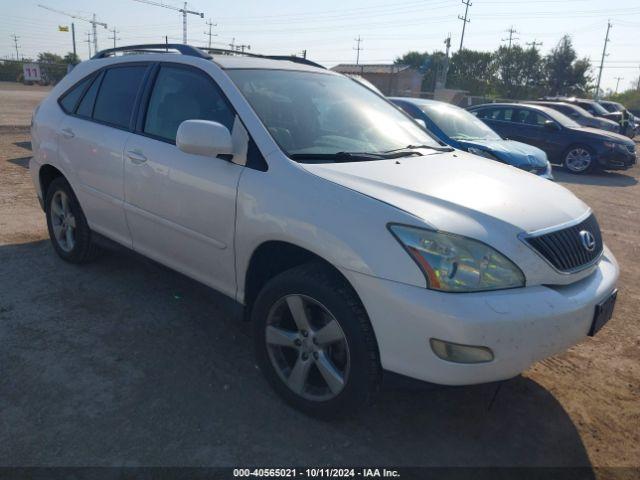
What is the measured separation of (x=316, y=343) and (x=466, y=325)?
2.63 ft

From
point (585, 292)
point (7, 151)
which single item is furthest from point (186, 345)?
point (7, 151)

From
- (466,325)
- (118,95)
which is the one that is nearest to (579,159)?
(118,95)

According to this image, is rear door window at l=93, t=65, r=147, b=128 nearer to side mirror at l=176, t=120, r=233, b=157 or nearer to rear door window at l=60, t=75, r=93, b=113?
rear door window at l=60, t=75, r=93, b=113

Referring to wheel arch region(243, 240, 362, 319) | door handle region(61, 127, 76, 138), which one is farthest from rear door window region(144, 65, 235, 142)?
door handle region(61, 127, 76, 138)

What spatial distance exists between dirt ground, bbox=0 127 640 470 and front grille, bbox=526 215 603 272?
850mm

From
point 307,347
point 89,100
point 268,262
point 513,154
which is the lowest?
point 307,347

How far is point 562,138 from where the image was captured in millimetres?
12758

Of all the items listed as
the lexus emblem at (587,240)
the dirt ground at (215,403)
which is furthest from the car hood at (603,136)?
the lexus emblem at (587,240)

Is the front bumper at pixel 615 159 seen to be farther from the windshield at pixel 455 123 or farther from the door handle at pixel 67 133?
the door handle at pixel 67 133

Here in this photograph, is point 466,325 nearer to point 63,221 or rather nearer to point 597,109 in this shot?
point 63,221

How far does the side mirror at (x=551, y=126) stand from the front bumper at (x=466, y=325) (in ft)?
38.1

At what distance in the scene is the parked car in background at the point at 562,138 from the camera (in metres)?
12.6

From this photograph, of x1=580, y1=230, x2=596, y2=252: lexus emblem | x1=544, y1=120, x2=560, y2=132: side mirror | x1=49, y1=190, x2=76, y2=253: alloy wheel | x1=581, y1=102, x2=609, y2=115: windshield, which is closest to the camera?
x1=580, y1=230, x2=596, y2=252: lexus emblem

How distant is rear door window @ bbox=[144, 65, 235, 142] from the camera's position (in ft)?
10.4
